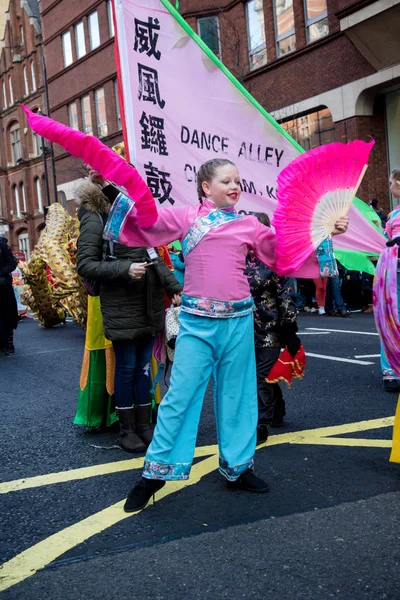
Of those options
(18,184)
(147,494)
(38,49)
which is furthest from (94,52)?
(147,494)

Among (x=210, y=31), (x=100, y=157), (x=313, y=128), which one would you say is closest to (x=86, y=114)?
(x=210, y=31)

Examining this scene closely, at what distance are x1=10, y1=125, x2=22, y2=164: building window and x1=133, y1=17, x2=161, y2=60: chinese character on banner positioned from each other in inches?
1672

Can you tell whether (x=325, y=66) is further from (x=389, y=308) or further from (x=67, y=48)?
(x=67, y=48)

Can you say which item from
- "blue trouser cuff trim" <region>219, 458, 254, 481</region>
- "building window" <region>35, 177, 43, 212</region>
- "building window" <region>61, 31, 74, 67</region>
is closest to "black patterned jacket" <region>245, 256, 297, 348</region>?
"blue trouser cuff trim" <region>219, 458, 254, 481</region>

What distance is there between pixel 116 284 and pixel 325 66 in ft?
49.4

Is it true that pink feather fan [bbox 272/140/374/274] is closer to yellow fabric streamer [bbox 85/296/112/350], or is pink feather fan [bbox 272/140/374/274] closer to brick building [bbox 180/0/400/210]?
yellow fabric streamer [bbox 85/296/112/350]

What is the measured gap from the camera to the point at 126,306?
4574mm

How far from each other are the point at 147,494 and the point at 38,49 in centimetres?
4215

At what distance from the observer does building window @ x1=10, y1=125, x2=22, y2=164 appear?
45281 millimetres

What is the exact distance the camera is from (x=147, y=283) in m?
4.64

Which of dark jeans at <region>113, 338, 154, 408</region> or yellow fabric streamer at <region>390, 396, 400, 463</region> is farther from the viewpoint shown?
dark jeans at <region>113, 338, 154, 408</region>

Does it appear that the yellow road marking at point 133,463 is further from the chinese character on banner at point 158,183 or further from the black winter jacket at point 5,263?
the black winter jacket at point 5,263

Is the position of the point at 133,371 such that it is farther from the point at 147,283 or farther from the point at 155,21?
the point at 155,21

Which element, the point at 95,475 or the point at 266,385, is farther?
the point at 266,385
